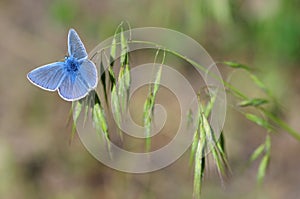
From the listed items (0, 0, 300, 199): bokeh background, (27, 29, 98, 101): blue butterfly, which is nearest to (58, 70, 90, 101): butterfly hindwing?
(27, 29, 98, 101): blue butterfly

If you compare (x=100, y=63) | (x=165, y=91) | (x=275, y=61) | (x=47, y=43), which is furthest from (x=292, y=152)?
(x=100, y=63)

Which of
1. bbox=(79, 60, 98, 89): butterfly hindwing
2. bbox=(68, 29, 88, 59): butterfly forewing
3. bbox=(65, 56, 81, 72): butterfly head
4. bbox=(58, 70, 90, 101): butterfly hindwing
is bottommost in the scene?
bbox=(58, 70, 90, 101): butterfly hindwing

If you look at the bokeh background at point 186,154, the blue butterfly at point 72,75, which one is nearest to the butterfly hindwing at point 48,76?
the blue butterfly at point 72,75

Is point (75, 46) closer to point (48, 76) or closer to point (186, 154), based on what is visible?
point (48, 76)

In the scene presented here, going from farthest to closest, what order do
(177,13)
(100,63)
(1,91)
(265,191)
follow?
(1,91)
(177,13)
(265,191)
(100,63)

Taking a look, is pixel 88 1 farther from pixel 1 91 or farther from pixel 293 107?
pixel 293 107

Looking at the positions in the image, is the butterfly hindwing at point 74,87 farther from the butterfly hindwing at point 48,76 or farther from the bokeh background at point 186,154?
the bokeh background at point 186,154

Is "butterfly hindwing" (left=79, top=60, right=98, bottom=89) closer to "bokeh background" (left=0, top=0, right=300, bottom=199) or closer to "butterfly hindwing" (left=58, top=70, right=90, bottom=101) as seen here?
"butterfly hindwing" (left=58, top=70, right=90, bottom=101)

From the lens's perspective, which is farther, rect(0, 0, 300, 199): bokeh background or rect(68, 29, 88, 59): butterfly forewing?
rect(0, 0, 300, 199): bokeh background

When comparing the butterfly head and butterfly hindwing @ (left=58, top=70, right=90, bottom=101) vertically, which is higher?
the butterfly head
